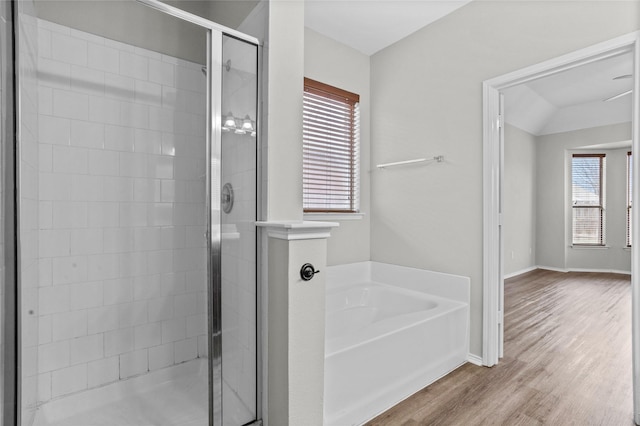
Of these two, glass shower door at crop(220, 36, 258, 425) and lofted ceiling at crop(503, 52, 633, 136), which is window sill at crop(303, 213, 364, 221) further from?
lofted ceiling at crop(503, 52, 633, 136)

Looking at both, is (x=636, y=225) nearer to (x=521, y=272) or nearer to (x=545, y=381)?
(x=545, y=381)

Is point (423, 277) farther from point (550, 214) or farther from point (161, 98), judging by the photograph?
point (550, 214)

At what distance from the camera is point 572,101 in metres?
4.98

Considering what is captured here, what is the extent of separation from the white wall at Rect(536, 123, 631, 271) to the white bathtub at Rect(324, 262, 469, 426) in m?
4.39

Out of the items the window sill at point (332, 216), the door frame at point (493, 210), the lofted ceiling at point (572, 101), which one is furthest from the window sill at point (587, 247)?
the window sill at point (332, 216)

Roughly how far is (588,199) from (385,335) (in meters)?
6.01

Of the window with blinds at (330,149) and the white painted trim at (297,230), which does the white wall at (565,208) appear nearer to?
the window with blinds at (330,149)

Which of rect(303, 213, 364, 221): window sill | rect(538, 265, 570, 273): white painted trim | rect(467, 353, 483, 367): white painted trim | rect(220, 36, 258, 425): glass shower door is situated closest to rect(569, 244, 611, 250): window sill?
rect(538, 265, 570, 273): white painted trim

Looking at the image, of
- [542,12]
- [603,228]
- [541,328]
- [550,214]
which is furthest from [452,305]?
[603,228]

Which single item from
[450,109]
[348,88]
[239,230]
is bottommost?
[239,230]

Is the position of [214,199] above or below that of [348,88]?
below

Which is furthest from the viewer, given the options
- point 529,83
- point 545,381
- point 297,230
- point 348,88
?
point 529,83

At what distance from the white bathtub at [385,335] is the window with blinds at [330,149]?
0.60 metres

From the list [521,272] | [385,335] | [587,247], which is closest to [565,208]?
[587,247]
